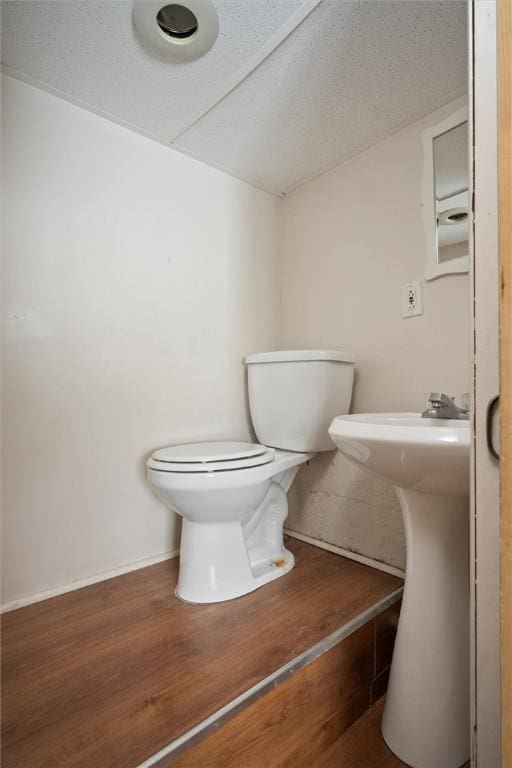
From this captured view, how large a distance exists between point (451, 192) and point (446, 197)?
0.02 meters

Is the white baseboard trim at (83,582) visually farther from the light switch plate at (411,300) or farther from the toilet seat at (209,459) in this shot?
the light switch plate at (411,300)

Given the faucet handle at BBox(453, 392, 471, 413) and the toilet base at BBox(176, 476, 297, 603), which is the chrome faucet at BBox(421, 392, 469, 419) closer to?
the faucet handle at BBox(453, 392, 471, 413)

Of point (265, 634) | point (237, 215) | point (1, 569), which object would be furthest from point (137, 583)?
point (237, 215)

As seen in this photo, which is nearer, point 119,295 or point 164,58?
point 164,58

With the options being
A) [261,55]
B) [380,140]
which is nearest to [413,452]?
[261,55]

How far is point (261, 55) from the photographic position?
113cm

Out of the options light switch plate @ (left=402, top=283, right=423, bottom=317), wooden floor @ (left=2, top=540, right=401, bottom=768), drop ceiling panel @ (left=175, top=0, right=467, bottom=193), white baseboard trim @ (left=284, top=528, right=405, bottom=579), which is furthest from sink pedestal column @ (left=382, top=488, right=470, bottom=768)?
drop ceiling panel @ (left=175, top=0, right=467, bottom=193)

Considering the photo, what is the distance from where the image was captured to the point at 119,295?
1386 mm

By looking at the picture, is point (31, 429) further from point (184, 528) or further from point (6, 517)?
point (184, 528)

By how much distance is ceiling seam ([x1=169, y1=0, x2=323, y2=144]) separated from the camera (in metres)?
1.00

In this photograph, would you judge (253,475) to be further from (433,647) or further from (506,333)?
(506,333)

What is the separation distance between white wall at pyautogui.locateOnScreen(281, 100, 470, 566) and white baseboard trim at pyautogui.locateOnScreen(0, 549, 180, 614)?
0.60 metres

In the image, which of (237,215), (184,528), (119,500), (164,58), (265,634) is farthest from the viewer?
(237,215)

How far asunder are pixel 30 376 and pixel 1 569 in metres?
0.57
